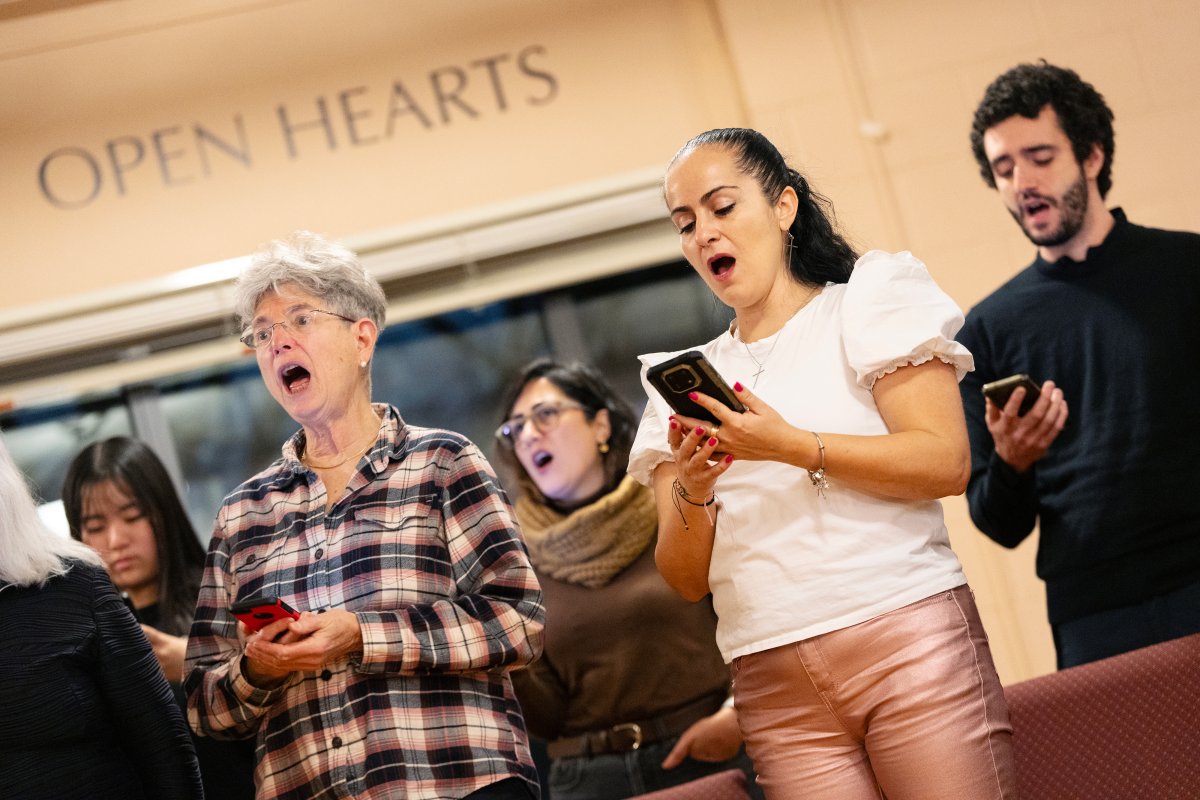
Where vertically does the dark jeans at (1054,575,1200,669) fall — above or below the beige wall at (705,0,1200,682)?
below

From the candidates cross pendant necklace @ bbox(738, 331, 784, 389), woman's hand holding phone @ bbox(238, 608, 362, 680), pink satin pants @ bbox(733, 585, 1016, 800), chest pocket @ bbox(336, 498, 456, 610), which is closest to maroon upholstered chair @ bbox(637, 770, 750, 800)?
pink satin pants @ bbox(733, 585, 1016, 800)

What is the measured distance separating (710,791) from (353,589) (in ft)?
2.28

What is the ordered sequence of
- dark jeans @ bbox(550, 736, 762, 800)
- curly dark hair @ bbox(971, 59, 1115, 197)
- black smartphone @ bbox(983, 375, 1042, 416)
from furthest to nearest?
curly dark hair @ bbox(971, 59, 1115, 197) < dark jeans @ bbox(550, 736, 762, 800) < black smartphone @ bbox(983, 375, 1042, 416)

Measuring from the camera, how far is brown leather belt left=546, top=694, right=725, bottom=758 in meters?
2.53

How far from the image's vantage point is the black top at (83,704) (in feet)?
5.80

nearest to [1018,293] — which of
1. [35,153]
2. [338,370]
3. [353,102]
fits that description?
[338,370]

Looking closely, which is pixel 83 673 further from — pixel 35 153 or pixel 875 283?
pixel 35 153

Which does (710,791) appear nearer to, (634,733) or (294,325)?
(634,733)

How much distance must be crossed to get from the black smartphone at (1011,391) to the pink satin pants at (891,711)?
0.76 m

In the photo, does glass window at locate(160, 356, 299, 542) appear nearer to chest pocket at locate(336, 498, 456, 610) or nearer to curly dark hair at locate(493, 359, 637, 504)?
curly dark hair at locate(493, 359, 637, 504)

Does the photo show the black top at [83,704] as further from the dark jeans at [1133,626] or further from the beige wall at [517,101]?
the beige wall at [517,101]

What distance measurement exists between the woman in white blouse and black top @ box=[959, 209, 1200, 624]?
0.89 metres

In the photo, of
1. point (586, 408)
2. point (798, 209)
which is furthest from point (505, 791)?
point (586, 408)

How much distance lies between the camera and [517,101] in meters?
3.74
